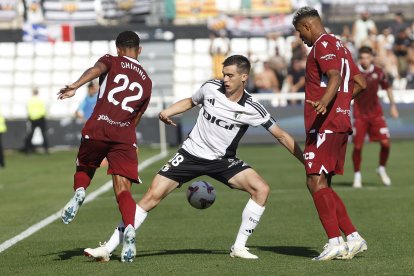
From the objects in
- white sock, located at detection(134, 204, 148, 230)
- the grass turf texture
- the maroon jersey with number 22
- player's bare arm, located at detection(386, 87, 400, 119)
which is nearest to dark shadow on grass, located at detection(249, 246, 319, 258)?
the grass turf texture

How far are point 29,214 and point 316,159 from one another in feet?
22.5

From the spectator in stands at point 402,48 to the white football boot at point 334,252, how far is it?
28.2 m

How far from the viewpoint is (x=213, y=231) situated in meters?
13.7

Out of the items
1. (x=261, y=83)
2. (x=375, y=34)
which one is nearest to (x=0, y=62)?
(x=261, y=83)

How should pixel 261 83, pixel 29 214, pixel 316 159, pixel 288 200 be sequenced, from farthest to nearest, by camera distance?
pixel 261 83 → pixel 288 200 → pixel 29 214 → pixel 316 159

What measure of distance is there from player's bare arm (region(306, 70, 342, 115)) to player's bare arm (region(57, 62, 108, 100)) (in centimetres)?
198

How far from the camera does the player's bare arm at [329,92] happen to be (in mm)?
9789

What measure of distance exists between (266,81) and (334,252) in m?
25.9

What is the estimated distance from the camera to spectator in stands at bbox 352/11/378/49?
3788cm

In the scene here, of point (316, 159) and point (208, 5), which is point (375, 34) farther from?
point (316, 159)

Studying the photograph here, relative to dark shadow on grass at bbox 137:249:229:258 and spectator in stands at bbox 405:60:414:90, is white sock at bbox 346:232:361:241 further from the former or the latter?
spectator in stands at bbox 405:60:414:90

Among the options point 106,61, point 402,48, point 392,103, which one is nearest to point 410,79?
point 402,48

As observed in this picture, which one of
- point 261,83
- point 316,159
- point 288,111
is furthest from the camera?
point 261,83

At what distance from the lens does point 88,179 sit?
436 inches
